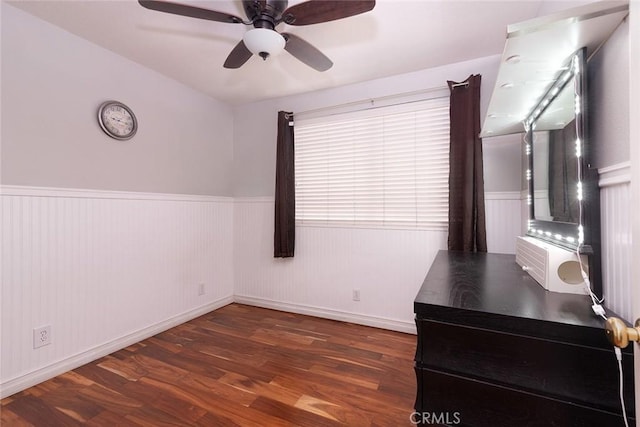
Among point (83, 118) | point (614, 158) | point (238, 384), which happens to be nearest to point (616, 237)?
point (614, 158)

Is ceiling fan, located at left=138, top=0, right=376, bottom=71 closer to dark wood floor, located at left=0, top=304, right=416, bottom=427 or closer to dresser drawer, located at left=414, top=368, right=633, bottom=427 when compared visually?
dresser drawer, located at left=414, top=368, right=633, bottom=427

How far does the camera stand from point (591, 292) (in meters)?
0.91

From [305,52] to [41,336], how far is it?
101 inches

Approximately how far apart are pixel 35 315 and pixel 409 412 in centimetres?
243

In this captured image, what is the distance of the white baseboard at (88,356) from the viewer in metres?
1.71

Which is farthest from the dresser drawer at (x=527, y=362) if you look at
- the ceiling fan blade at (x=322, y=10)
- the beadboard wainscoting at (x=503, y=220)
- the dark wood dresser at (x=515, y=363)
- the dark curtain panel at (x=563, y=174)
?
the beadboard wainscoting at (x=503, y=220)

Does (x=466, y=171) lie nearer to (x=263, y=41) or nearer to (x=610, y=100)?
(x=610, y=100)

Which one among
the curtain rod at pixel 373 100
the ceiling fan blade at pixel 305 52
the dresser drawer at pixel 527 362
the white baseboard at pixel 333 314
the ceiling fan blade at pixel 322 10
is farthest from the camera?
the white baseboard at pixel 333 314

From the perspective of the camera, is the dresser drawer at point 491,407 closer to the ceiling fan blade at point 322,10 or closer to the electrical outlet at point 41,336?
the ceiling fan blade at point 322,10

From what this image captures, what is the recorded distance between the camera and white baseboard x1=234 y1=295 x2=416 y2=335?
254 cm

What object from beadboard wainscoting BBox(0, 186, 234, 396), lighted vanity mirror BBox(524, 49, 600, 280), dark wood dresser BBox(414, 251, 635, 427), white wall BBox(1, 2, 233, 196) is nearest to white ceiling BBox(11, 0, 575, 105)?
white wall BBox(1, 2, 233, 196)

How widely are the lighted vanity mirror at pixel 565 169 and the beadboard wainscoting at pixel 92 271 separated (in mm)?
2893

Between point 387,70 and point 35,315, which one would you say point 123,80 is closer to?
point 35,315

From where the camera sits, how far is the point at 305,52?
5.80 feet
